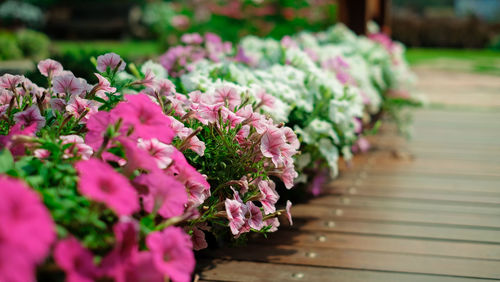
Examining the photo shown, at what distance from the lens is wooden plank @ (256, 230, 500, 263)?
2.15 metres

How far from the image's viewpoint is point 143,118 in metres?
1.35

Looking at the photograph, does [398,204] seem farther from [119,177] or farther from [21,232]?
[21,232]

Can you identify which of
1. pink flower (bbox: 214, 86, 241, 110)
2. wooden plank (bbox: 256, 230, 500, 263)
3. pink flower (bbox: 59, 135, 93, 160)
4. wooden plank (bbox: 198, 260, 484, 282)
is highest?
pink flower (bbox: 59, 135, 93, 160)

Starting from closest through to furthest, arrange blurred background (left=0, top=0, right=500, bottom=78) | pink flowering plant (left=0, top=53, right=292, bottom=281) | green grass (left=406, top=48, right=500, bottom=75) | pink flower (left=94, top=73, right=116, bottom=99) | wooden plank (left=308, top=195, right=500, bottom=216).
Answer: pink flowering plant (left=0, top=53, right=292, bottom=281)
pink flower (left=94, top=73, right=116, bottom=99)
wooden plank (left=308, top=195, right=500, bottom=216)
blurred background (left=0, top=0, right=500, bottom=78)
green grass (left=406, top=48, right=500, bottom=75)

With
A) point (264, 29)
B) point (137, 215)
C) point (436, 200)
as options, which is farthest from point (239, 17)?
point (137, 215)

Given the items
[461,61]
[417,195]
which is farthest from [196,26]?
[461,61]

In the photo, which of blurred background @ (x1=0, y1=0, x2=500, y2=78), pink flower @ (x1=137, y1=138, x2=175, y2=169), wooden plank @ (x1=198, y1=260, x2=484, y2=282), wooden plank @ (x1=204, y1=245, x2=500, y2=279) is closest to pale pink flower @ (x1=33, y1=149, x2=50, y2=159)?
pink flower @ (x1=137, y1=138, x2=175, y2=169)

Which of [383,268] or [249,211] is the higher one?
[249,211]

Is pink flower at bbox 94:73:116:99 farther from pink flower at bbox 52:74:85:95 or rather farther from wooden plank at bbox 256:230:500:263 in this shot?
wooden plank at bbox 256:230:500:263

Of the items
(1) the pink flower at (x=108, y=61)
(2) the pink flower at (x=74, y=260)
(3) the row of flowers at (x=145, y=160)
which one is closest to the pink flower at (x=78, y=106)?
(3) the row of flowers at (x=145, y=160)

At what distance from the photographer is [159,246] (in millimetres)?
1089

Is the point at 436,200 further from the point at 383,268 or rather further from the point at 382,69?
the point at 382,69

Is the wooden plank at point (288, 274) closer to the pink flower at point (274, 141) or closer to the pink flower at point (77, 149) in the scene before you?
the pink flower at point (274, 141)

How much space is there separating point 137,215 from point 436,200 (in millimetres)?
1976
